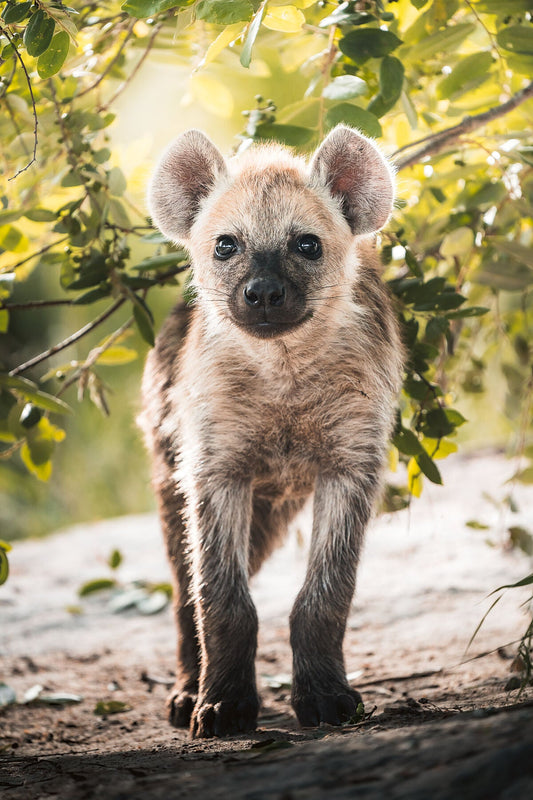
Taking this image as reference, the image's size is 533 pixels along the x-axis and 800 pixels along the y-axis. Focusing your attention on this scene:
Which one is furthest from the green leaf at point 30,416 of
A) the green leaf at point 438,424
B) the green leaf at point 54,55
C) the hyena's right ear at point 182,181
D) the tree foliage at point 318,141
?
the green leaf at point 438,424

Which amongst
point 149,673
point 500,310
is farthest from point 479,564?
point 149,673

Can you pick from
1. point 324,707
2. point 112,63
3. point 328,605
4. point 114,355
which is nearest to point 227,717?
point 324,707

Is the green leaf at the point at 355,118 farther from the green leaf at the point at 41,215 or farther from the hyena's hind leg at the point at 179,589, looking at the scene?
the hyena's hind leg at the point at 179,589

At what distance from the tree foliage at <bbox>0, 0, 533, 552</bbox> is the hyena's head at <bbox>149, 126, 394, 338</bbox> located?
0.34 ft

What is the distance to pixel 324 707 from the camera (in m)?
2.62

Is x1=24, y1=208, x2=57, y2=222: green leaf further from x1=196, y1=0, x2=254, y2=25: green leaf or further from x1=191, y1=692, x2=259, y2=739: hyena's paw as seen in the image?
x1=191, y1=692, x2=259, y2=739: hyena's paw

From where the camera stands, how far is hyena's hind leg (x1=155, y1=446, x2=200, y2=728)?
3245 millimetres

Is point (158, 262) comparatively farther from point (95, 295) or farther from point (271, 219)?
point (271, 219)

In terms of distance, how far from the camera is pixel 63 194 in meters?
3.62

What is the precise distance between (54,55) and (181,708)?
6.85 ft

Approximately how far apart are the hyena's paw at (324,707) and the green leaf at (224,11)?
1.92m

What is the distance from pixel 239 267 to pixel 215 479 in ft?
2.28

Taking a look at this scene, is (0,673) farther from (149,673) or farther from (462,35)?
(462,35)

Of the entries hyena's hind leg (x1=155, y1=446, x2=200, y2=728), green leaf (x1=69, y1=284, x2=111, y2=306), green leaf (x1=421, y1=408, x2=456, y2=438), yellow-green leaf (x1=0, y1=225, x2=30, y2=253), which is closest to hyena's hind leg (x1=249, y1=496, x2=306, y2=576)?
hyena's hind leg (x1=155, y1=446, x2=200, y2=728)
